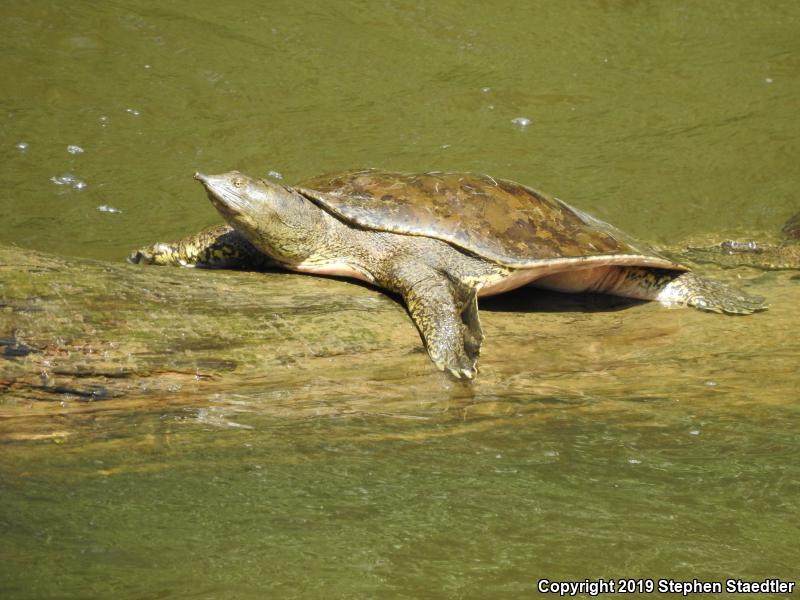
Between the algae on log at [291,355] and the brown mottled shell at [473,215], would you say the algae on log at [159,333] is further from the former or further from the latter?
the brown mottled shell at [473,215]

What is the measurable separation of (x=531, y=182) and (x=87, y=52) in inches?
142

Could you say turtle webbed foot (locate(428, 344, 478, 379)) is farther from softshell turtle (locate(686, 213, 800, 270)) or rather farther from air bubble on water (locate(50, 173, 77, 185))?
air bubble on water (locate(50, 173, 77, 185))

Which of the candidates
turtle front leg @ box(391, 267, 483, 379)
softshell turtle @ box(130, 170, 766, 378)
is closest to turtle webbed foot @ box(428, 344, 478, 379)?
turtle front leg @ box(391, 267, 483, 379)

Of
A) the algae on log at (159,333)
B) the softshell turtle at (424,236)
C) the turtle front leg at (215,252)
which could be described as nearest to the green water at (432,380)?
the algae on log at (159,333)

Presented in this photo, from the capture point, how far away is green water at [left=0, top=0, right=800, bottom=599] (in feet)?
8.48

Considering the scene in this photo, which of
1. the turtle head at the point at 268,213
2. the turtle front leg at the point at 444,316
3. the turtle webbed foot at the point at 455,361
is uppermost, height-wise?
the turtle head at the point at 268,213

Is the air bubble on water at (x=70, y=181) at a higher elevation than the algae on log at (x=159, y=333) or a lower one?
higher

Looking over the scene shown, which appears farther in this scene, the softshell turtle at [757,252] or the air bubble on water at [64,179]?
the air bubble on water at [64,179]

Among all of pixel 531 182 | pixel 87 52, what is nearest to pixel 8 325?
pixel 531 182

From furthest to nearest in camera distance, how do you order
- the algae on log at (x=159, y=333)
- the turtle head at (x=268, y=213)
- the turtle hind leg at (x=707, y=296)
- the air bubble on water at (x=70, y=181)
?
1. the air bubble on water at (x=70, y=181)
2. the turtle hind leg at (x=707, y=296)
3. the turtle head at (x=268, y=213)
4. the algae on log at (x=159, y=333)

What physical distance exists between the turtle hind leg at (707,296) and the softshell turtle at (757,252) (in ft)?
2.68

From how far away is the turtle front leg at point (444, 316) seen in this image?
4.00 m

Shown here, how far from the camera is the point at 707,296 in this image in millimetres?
4914

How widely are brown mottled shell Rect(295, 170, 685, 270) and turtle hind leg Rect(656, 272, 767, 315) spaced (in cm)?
A: 17
